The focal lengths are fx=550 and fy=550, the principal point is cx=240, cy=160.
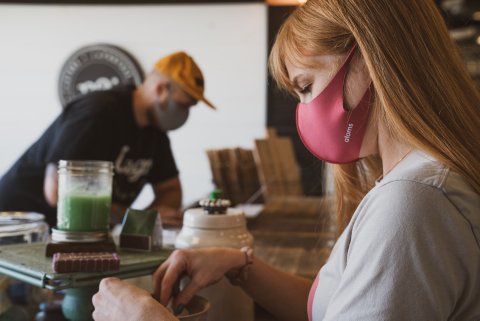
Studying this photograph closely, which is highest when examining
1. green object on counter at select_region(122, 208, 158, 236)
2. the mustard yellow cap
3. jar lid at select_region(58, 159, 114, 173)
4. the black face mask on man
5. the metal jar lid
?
the mustard yellow cap

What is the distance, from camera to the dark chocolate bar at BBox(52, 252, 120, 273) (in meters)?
0.80

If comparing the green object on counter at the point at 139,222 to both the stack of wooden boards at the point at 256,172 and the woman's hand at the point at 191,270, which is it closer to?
the woman's hand at the point at 191,270

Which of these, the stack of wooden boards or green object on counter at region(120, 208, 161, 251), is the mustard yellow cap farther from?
green object on counter at region(120, 208, 161, 251)

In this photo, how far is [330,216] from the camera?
4.00ft

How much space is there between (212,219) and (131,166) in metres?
1.31

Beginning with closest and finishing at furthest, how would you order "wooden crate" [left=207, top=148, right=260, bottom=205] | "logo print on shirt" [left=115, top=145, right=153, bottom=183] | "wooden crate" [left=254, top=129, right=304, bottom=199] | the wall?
"logo print on shirt" [left=115, top=145, right=153, bottom=183], "wooden crate" [left=207, top=148, right=260, bottom=205], "wooden crate" [left=254, top=129, right=304, bottom=199], the wall

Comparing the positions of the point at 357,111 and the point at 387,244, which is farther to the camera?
the point at 357,111

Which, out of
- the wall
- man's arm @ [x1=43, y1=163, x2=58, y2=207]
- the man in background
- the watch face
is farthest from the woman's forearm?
the watch face

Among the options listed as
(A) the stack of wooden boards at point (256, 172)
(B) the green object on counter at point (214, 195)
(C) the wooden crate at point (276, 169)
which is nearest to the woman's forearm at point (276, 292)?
(B) the green object on counter at point (214, 195)

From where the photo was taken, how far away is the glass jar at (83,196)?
1.00 meters

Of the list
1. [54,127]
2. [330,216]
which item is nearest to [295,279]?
[330,216]

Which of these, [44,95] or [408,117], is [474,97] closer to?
[408,117]

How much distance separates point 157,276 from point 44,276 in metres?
0.19

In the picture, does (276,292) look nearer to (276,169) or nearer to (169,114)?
(169,114)
